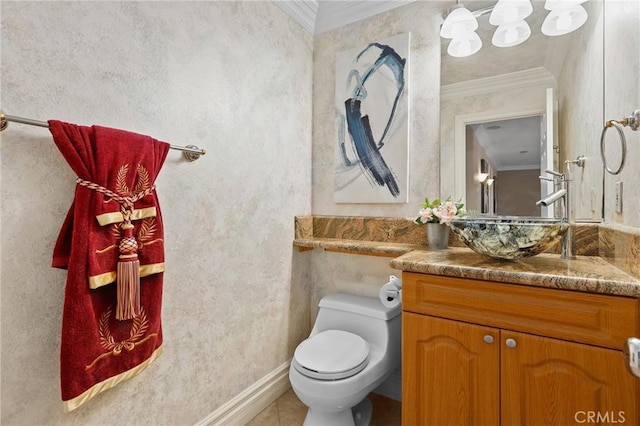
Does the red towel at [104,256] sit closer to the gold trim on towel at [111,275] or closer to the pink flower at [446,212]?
the gold trim on towel at [111,275]

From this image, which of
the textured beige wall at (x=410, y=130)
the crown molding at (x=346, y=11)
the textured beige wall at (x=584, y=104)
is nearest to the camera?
the textured beige wall at (x=584, y=104)

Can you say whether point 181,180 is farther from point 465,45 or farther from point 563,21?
Answer: point 563,21

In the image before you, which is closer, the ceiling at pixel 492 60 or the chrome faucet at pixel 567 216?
the chrome faucet at pixel 567 216

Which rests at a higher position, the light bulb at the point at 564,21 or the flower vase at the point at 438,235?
the light bulb at the point at 564,21

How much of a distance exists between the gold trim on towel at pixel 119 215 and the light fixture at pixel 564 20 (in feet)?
6.47

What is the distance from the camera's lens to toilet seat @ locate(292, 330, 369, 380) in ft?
4.63

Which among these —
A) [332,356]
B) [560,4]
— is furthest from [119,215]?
[560,4]

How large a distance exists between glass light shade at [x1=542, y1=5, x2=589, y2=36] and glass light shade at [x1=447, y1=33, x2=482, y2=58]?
299 millimetres

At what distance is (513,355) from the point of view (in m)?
1.08

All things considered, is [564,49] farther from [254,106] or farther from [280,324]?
[280,324]

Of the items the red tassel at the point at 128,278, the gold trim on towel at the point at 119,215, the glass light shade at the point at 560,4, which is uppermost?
the glass light shade at the point at 560,4

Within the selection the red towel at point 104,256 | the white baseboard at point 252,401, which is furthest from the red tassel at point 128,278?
the white baseboard at point 252,401

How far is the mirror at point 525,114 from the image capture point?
1423mm

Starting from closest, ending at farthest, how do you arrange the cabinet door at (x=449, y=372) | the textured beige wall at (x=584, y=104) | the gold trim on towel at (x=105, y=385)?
the gold trim on towel at (x=105, y=385)
the cabinet door at (x=449, y=372)
the textured beige wall at (x=584, y=104)
